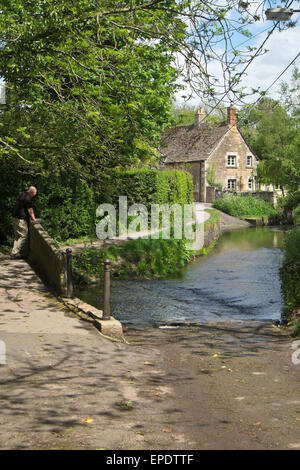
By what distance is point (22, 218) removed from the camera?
1591 cm

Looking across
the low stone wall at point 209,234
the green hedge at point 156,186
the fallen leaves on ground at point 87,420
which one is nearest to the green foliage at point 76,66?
the fallen leaves on ground at point 87,420

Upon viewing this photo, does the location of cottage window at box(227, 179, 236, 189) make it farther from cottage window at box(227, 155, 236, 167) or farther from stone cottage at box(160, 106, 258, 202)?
cottage window at box(227, 155, 236, 167)

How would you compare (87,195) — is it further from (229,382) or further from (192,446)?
(192,446)

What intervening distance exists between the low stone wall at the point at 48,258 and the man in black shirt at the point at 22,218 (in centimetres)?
21

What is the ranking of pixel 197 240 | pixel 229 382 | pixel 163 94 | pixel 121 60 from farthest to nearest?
pixel 197 240 < pixel 163 94 < pixel 121 60 < pixel 229 382

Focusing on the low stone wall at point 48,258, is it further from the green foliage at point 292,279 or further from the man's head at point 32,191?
the green foliage at point 292,279

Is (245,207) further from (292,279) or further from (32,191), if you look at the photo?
(32,191)

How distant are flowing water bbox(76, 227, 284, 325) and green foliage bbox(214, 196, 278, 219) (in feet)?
76.4

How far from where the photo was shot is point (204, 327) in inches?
447

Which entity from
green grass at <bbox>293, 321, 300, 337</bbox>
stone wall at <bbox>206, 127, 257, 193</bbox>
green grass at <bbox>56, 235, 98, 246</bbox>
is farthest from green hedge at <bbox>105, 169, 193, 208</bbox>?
stone wall at <bbox>206, 127, 257, 193</bbox>

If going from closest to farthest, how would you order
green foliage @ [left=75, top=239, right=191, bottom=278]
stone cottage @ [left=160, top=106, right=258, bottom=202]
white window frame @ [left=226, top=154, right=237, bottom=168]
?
green foliage @ [left=75, top=239, right=191, bottom=278] < stone cottage @ [left=160, top=106, right=258, bottom=202] < white window frame @ [left=226, top=154, right=237, bottom=168]

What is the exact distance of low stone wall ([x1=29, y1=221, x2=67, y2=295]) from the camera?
11539 mm

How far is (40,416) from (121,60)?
324 inches
